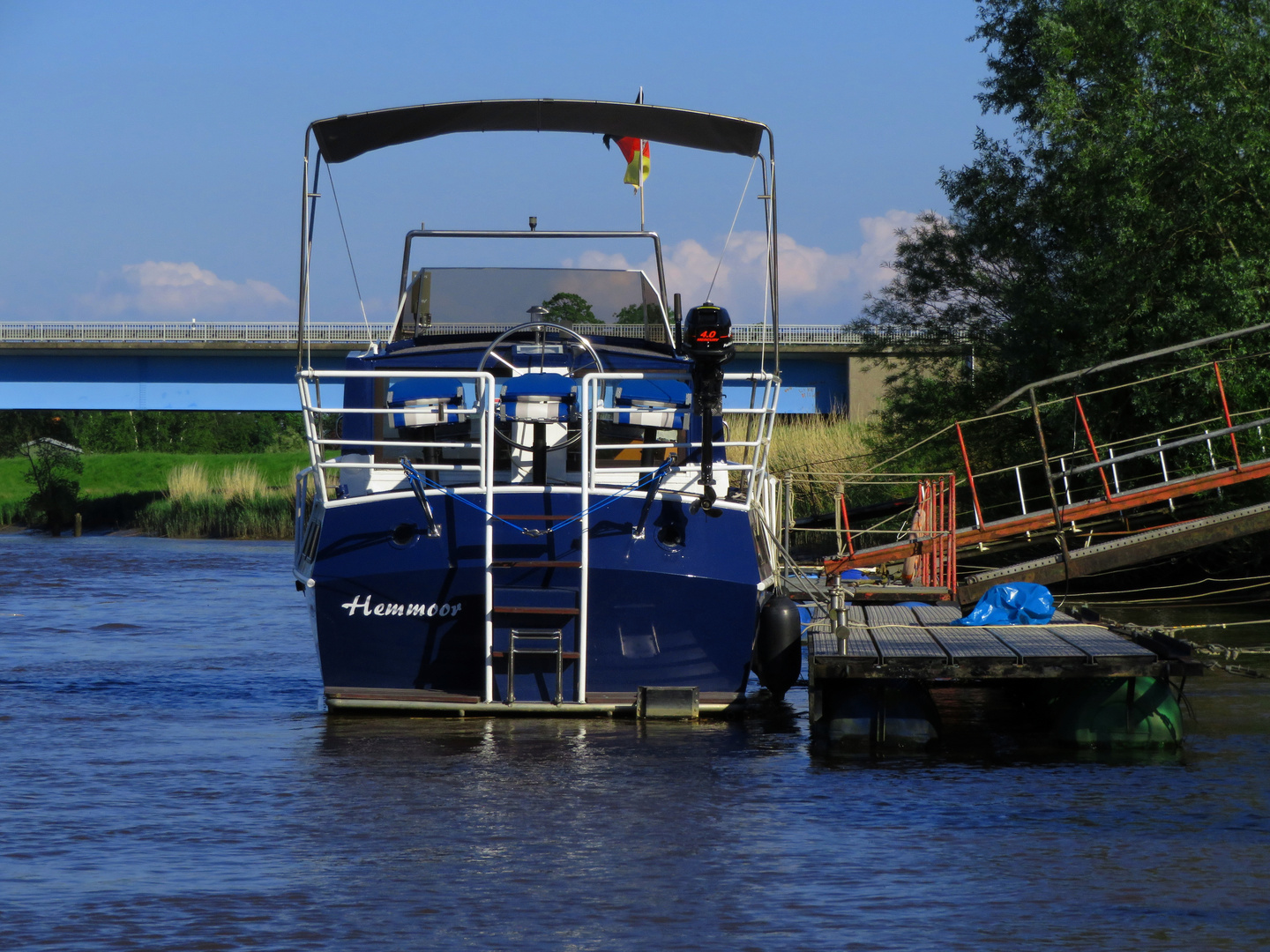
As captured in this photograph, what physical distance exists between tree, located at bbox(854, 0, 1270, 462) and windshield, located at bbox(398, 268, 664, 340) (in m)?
10.5

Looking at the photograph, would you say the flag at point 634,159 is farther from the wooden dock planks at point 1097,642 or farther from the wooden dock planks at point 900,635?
the wooden dock planks at point 1097,642

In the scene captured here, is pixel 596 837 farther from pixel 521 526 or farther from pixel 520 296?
pixel 520 296

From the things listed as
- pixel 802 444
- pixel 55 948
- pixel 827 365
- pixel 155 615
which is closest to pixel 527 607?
pixel 55 948

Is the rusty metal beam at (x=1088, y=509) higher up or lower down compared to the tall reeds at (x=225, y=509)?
lower down

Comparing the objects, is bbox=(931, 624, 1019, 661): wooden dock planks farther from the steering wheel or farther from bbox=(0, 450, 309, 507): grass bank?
bbox=(0, 450, 309, 507): grass bank

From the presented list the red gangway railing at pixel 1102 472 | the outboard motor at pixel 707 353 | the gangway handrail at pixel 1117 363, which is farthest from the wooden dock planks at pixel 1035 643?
the red gangway railing at pixel 1102 472

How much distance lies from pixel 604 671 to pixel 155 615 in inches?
449

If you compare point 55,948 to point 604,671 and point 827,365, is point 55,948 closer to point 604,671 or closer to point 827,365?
point 604,671

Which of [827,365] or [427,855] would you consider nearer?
[427,855]

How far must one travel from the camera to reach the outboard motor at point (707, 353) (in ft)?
29.9

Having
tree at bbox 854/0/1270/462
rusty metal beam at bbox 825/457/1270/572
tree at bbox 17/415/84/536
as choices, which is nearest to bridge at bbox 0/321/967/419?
tree at bbox 17/415/84/536

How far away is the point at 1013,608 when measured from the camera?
36.2ft

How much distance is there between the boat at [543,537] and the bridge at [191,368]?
29.6 meters

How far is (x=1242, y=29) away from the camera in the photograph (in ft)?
67.4
